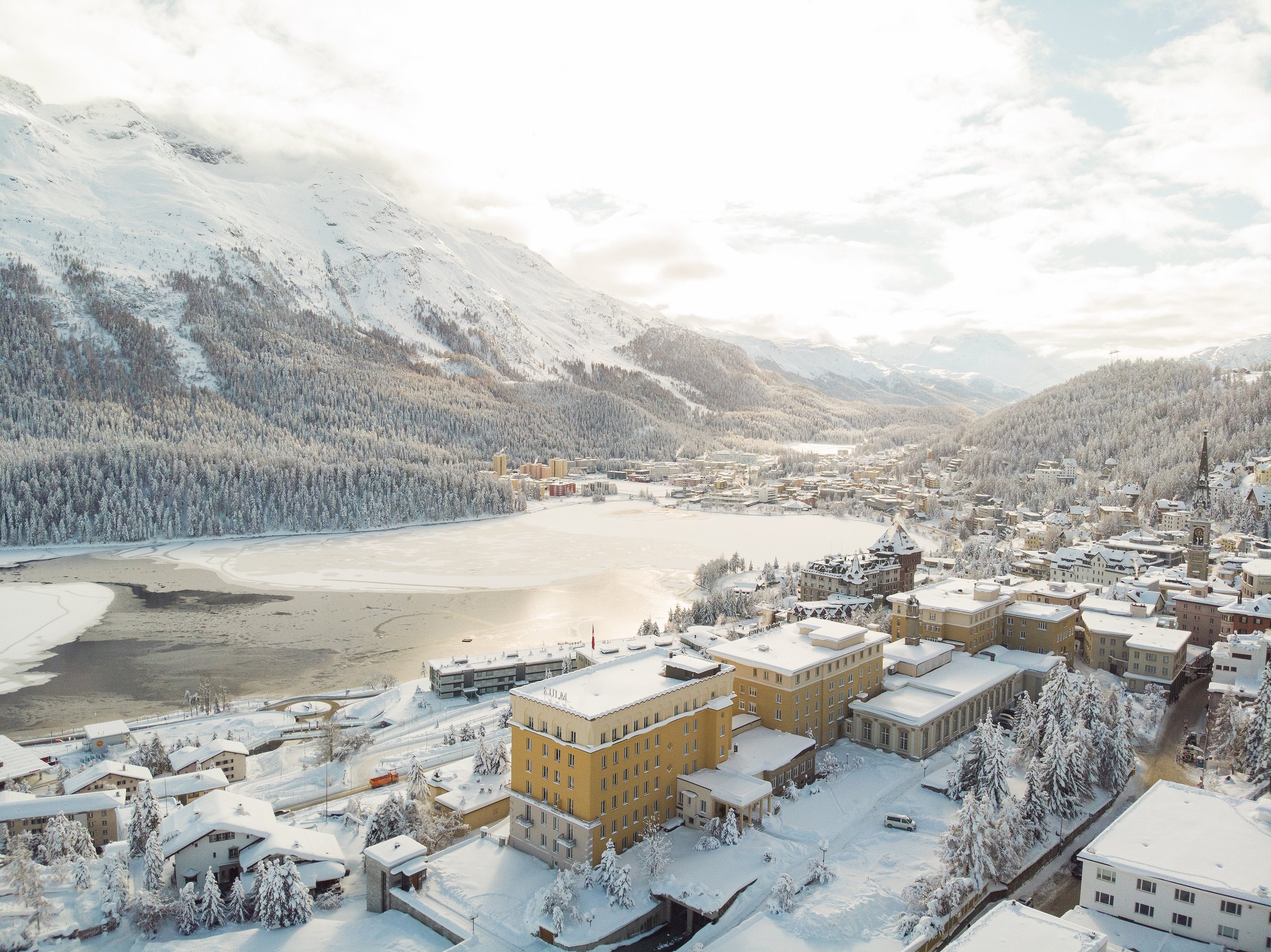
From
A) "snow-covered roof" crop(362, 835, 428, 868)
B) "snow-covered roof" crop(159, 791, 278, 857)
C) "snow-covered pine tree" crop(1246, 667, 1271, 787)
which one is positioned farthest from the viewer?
"snow-covered pine tree" crop(1246, 667, 1271, 787)

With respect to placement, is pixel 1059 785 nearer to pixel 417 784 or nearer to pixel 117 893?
pixel 417 784

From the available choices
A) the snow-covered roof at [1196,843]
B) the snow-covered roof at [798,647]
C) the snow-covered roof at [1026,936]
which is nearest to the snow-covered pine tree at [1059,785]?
the snow-covered roof at [1196,843]

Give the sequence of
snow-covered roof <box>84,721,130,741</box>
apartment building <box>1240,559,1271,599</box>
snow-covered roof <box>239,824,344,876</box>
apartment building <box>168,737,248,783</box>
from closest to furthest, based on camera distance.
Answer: snow-covered roof <box>239,824,344,876</box> < apartment building <box>168,737,248,783</box> < snow-covered roof <box>84,721,130,741</box> < apartment building <box>1240,559,1271,599</box>

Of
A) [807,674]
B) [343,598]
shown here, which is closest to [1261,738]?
[807,674]

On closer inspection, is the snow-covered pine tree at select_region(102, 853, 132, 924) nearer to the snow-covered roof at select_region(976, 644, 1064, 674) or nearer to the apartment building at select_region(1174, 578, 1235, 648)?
the snow-covered roof at select_region(976, 644, 1064, 674)

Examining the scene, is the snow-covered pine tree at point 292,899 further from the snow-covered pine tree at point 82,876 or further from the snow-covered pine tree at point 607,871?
the snow-covered pine tree at point 607,871

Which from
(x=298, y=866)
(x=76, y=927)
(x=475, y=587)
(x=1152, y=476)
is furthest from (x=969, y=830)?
(x=1152, y=476)

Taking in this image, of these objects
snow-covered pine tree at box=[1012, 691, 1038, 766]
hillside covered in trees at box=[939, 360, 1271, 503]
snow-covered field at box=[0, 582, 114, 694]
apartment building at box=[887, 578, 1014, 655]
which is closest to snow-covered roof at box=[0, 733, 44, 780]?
snow-covered field at box=[0, 582, 114, 694]
